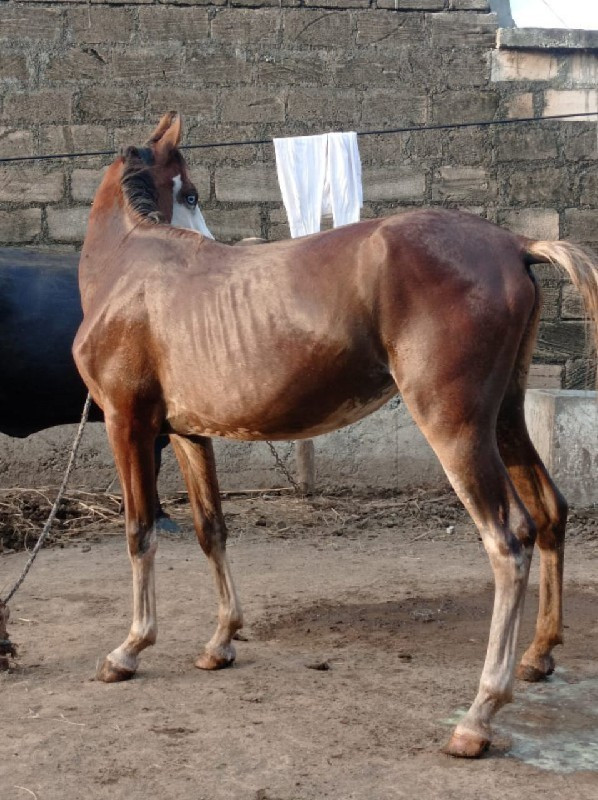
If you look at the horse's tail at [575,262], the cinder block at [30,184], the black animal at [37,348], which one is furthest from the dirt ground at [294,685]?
the cinder block at [30,184]

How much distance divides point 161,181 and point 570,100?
15.7 ft

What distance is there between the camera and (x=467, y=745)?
337 centimetres

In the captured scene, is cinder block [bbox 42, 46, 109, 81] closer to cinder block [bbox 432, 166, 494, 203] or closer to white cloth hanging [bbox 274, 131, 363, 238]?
white cloth hanging [bbox 274, 131, 363, 238]

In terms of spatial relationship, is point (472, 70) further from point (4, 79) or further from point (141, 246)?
point (141, 246)

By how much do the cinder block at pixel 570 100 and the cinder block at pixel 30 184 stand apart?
3849 mm

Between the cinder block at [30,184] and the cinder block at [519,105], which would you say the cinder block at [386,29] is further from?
the cinder block at [30,184]

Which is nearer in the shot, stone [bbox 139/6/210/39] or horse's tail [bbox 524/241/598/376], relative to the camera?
A: horse's tail [bbox 524/241/598/376]

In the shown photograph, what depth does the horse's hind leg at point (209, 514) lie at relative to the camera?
451 cm

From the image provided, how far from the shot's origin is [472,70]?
8.34 m

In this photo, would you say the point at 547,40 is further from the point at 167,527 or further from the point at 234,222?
the point at 167,527

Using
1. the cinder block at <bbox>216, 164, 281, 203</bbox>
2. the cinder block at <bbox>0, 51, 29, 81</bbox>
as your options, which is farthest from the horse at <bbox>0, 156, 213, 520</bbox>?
the cinder block at <bbox>0, 51, 29, 81</bbox>

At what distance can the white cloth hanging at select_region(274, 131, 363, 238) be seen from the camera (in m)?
7.46

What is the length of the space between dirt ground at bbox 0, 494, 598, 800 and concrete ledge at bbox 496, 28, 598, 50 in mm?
3891

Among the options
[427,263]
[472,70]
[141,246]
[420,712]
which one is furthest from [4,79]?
[420,712]
